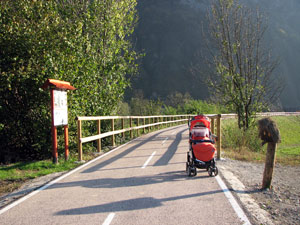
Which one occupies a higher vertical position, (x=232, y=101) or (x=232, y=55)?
(x=232, y=55)

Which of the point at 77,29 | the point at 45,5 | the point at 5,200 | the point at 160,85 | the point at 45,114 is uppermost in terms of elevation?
the point at 160,85

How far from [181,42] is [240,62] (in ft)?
443

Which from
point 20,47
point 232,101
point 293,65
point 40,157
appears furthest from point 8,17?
point 293,65

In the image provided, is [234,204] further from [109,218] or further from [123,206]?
[109,218]

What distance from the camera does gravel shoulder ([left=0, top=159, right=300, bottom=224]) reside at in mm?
4910

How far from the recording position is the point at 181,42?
488 feet

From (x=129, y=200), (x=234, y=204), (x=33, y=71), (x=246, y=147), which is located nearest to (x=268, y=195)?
(x=234, y=204)

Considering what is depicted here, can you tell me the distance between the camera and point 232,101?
1773cm

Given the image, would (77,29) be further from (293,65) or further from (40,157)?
(293,65)

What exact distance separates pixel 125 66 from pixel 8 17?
21.9 feet

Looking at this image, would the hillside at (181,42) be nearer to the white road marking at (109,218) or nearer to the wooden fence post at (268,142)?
the wooden fence post at (268,142)

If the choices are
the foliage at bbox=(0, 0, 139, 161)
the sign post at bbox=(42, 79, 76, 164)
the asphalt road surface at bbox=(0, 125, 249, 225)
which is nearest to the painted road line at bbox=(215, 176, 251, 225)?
the asphalt road surface at bbox=(0, 125, 249, 225)

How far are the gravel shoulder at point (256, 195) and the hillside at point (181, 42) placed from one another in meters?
121

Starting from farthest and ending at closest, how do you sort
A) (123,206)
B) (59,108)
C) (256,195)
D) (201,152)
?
(59,108) → (201,152) → (256,195) → (123,206)
